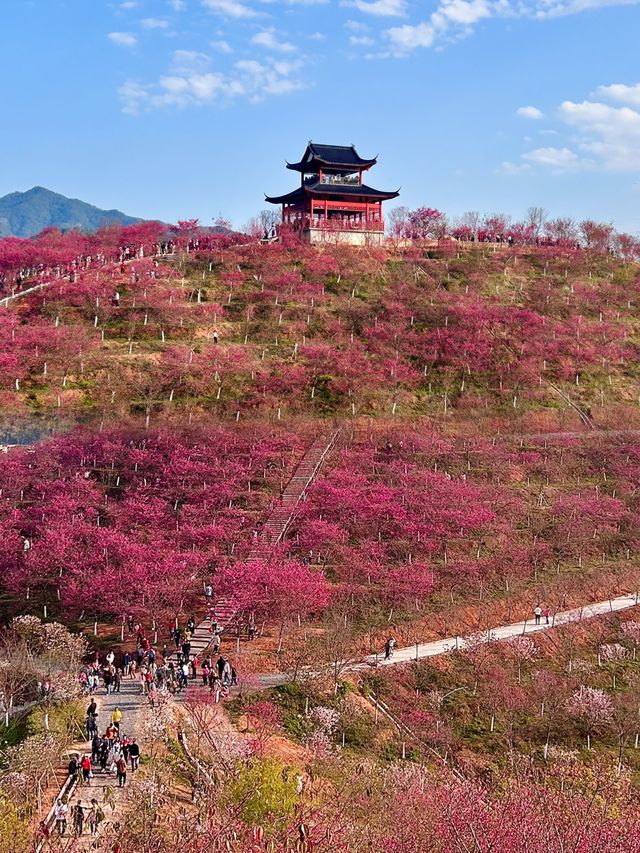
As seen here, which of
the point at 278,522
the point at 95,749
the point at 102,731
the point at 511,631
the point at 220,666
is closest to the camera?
the point at 95,749

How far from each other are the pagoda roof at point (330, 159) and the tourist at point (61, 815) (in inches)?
2670

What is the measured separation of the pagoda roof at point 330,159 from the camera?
77.5 meters

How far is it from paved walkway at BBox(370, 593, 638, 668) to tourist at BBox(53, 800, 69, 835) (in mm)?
14082

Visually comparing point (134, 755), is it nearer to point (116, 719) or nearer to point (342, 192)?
point (116, 719)

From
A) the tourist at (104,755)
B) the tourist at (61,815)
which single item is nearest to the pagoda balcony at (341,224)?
the tourist at (104,755)

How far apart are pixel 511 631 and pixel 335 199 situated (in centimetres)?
5566

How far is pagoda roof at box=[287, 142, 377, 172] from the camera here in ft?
254

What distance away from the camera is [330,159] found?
78.3 metres

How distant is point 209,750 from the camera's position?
23.3m

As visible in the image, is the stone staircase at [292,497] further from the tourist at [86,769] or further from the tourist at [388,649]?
the tourist at [86,769]

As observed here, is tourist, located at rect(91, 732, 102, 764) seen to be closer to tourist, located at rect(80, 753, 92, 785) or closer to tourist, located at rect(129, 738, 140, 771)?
tourist, located at rect(80, 753, 92, 785)

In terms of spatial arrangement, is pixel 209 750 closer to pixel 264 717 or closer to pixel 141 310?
pixel 264 717

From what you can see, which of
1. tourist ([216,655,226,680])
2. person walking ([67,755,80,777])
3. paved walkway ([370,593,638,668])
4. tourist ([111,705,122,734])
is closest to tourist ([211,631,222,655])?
tourist ([216,655,226,680])

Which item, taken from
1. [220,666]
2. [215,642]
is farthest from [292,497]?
[220,666]
